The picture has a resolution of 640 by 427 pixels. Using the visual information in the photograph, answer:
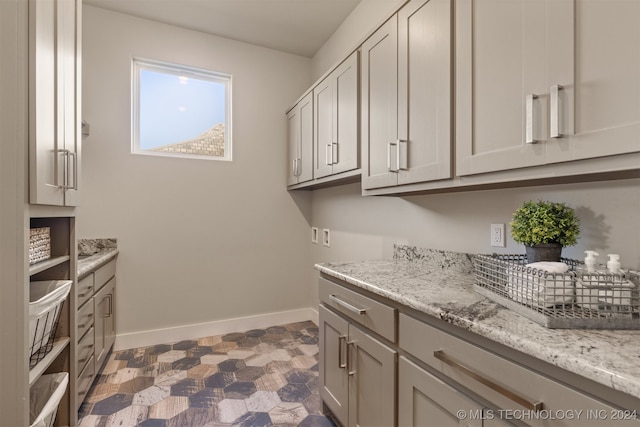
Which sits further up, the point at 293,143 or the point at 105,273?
the point at 293,143

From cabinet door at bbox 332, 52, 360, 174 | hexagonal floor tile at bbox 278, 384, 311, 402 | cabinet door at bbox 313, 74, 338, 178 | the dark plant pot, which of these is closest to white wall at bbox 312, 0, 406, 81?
cabinet door at bbox 332, 52, 360, 174

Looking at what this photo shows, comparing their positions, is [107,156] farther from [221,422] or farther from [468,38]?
[468,38]

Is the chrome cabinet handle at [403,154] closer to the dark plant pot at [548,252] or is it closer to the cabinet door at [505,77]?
the cabinet door at [505,77]

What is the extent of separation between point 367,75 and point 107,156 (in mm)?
2274

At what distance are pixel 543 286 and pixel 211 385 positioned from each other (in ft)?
6.97

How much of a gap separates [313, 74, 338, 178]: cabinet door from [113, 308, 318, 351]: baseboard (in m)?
1.65

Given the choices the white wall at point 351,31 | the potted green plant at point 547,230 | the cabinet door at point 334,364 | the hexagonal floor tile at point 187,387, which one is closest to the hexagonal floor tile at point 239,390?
the hexagonal floor tile at point 187,387

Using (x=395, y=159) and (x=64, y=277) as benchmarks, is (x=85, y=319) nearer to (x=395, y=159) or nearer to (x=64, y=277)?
(x=64, y=277)

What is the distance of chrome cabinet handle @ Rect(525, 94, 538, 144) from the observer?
98cm

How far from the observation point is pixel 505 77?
42.4 inches

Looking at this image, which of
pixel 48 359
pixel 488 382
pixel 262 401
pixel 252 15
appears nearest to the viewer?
pixel 488 382

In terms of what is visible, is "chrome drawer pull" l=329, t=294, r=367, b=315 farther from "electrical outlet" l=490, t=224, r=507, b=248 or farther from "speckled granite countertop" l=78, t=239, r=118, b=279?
"speckled granite countertop" l=78, t=239, r=118, b=279

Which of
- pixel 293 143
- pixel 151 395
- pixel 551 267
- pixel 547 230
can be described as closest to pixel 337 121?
pixel 293 143

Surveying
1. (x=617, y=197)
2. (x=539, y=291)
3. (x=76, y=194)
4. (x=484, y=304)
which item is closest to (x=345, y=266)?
(x=484, y=304)
